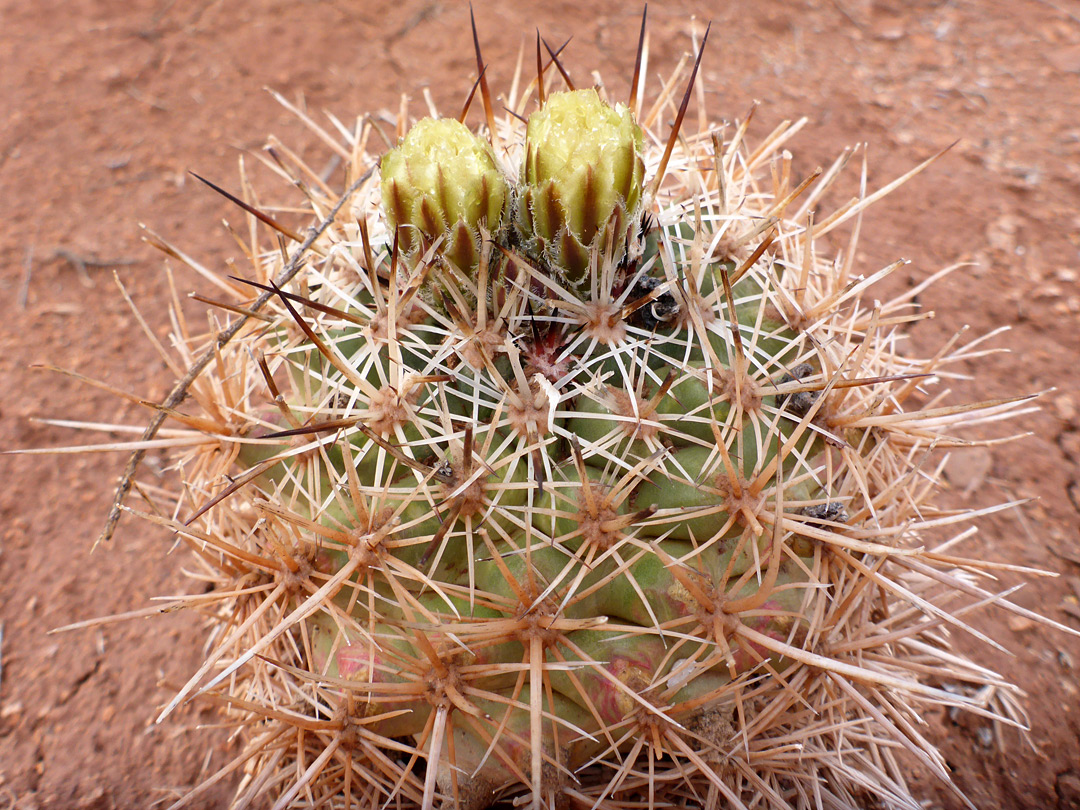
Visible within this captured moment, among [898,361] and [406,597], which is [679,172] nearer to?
[898,361]

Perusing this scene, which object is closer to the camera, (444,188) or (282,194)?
(444,188)

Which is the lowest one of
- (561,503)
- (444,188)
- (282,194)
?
(282,194)

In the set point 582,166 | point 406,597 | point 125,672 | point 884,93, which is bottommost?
point 125,672

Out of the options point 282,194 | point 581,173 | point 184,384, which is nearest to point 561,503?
point 581,173

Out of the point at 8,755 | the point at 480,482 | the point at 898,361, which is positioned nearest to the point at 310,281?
the point at 480,482

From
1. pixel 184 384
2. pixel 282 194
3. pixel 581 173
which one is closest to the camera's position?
pixel 581 173

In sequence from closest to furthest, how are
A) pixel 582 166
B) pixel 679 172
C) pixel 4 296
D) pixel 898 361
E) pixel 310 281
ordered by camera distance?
pixel 582 166 < pixel 310 281 < pixel 679 172 < pixel 898 361 < pixel 4 296

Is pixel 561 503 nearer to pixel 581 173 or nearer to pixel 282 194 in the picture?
pixel 581 173

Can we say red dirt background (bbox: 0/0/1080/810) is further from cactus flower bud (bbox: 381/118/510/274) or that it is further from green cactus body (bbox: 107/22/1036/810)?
cactus flower bud (bbox: 381/118/510/274)
